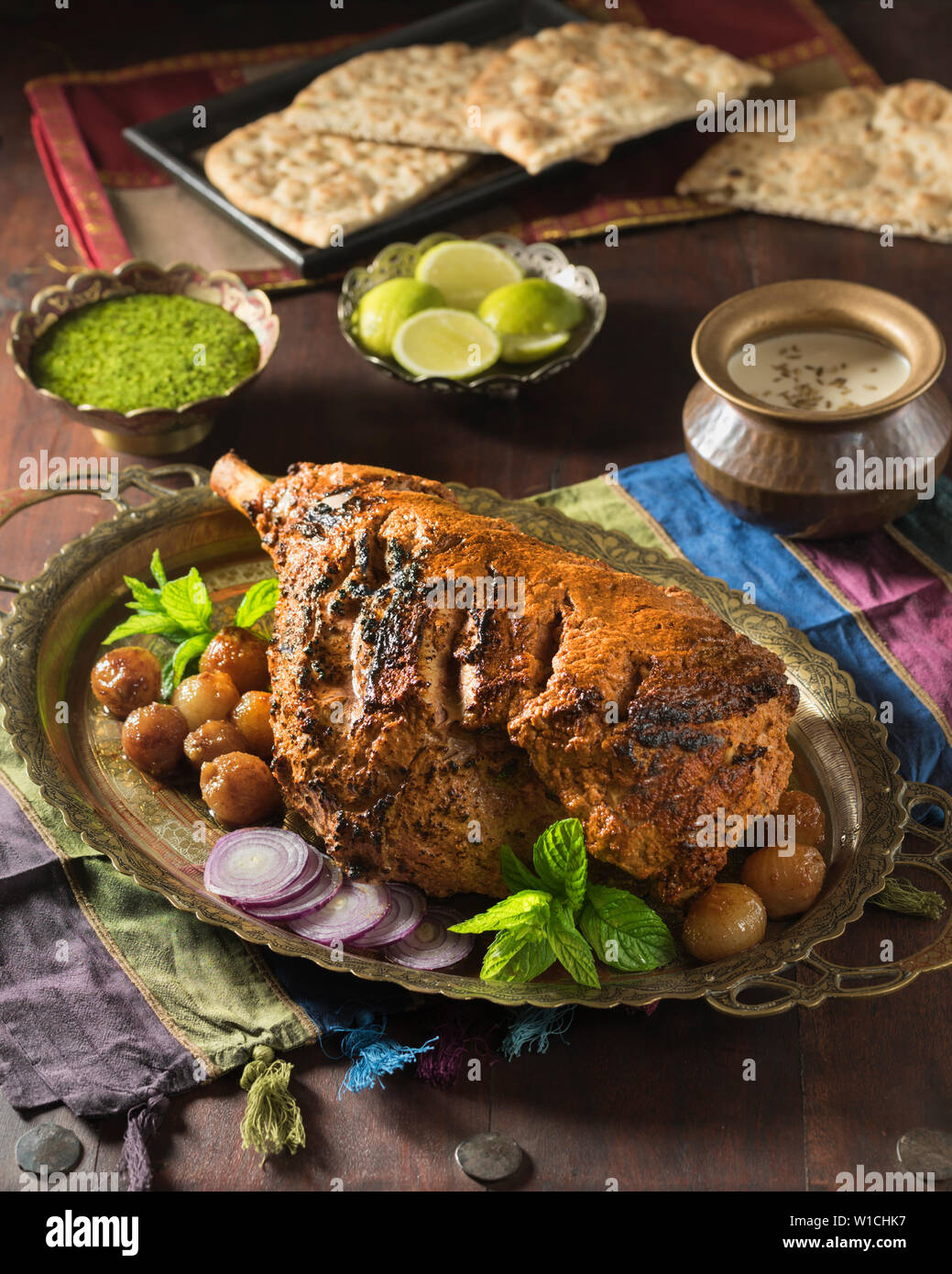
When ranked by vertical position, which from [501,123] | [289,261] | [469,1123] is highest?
[501,123]

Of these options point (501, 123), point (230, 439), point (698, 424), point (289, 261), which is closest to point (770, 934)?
point (698, 424)

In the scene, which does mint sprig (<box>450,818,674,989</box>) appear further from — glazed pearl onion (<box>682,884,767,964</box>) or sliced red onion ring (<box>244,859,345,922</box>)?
sliced red onion ring (<box>244,859,345,922</box>)

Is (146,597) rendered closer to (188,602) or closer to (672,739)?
(188,602)

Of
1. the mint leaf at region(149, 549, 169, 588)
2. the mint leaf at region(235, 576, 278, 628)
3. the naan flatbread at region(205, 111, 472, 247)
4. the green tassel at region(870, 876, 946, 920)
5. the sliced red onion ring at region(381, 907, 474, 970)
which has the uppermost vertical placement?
the naan flatbread at region(205, 111, 472, 247)

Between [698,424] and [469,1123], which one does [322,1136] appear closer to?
[469,1123]

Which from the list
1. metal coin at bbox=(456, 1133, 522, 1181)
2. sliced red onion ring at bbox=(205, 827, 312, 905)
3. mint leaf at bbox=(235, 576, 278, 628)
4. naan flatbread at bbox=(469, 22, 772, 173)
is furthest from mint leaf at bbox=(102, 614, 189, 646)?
naan flatbread at bbox=(469, 22, 772, 173)

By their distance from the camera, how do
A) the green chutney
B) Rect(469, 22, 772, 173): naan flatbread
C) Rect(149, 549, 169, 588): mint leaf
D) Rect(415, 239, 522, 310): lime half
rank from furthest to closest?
Rect(469, 22, 772, 173): naan flatbread → Rect(415, 239, 522, 310): lime half → the green chutney → Rect(149, 549, 169, 588): mint leaf

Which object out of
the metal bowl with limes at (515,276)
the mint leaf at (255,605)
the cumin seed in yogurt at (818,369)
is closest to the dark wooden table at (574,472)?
the metal bowl with limes at (515,276)

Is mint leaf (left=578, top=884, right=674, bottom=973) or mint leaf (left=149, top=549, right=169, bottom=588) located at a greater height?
mint leaf (left=149, top=549, right=169, bottom=588)
